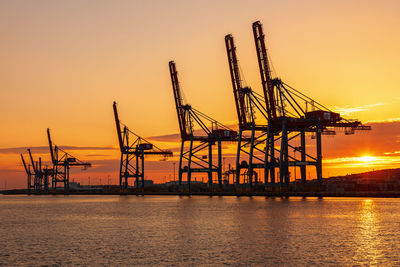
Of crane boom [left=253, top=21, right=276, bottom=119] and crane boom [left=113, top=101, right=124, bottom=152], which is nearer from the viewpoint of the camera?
crane boom [left=253, top=21, right=276, bottom=119]

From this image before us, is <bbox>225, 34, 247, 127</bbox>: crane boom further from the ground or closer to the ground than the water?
further from the ground

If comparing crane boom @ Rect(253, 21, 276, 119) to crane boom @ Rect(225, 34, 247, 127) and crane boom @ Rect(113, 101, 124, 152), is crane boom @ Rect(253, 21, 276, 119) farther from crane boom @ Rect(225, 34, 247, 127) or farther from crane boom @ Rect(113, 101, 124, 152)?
crane boom @ Rect(113, 101, 124, 152)

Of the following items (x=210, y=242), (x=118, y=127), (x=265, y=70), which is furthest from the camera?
(x=118, y=127)

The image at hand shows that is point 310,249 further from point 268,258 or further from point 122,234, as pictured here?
point 122,234

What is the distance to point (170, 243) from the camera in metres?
36.0

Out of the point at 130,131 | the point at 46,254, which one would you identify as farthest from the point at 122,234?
the point at 130,131

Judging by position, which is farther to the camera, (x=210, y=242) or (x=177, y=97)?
(x=177, y=97)

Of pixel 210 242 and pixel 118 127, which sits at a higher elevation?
pixel 118 127

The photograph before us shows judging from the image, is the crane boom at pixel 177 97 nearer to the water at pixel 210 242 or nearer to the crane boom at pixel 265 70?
the crane boom at pixel 265 70

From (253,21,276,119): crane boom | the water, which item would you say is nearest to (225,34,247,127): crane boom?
(253,21,276,119): crane boom

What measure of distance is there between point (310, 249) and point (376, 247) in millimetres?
4365

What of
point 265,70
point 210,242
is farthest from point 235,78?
point 210,242

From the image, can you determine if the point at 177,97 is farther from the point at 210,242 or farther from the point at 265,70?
the point at 210,242

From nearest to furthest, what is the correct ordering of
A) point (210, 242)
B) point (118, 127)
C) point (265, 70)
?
point (210, 242), point (265, 70), point (118, 127)
